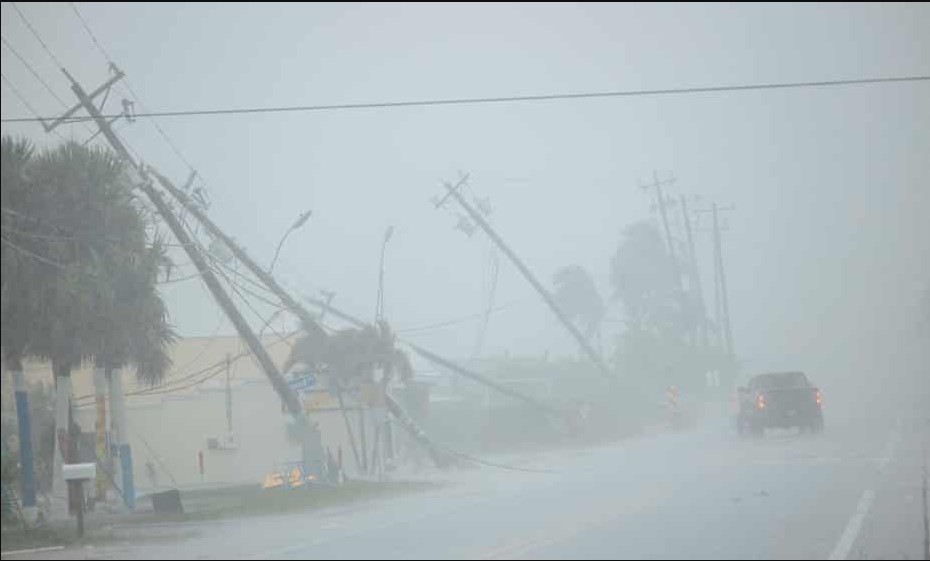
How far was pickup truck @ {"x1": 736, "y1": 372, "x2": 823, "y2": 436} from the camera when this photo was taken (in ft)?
128

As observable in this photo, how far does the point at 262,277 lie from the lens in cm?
3319

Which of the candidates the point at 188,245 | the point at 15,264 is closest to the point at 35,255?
the point at 15,264

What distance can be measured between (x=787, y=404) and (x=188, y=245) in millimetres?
20347

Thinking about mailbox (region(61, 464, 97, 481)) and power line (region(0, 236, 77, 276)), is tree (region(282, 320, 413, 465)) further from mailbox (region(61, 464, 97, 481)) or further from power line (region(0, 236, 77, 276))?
mailbox (region(61, 464, 97, 481))

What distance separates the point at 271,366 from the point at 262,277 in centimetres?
289

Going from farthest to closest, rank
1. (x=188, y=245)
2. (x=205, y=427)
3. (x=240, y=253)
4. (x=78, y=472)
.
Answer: (x=205, y=427) → (x=240, y=253) → (x=188, y=245) → (x=78, y=472)

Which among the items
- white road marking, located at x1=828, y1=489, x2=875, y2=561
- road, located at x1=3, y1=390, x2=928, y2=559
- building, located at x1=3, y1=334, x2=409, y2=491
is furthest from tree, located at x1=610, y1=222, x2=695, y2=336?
white road marking, located at x1=828, y1=489, x2=875, y2=561

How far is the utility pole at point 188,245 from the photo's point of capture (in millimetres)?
29000

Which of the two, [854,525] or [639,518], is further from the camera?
[639,518]

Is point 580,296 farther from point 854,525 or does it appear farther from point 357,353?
point 854,525

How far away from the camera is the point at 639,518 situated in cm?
1866

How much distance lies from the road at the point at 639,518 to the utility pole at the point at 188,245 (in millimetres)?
5055

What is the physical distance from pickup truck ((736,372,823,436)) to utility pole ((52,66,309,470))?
15.7 metres

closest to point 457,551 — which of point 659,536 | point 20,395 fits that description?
point 659,536
